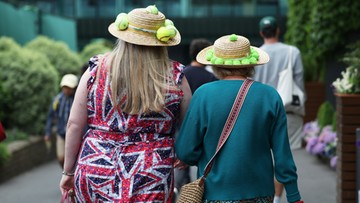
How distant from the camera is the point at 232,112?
4367mm

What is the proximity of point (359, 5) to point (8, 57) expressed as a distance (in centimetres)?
569

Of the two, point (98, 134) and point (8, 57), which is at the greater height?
point (98, 134)

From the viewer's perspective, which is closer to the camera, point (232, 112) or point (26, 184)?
point (232, 112)

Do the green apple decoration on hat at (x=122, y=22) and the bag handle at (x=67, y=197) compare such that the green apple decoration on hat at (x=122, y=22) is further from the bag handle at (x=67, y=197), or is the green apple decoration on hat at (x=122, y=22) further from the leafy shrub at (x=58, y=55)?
the leafy shrub at (x=58, y=55)

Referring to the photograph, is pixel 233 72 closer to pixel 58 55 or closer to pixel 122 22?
pixel 122 22

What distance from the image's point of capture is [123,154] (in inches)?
168

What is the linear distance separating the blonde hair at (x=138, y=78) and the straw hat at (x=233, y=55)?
1.21 ft

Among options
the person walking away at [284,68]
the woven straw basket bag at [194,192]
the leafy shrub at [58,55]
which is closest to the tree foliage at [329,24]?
the person walking away at [284,68]

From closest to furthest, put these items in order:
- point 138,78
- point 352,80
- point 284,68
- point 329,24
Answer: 1. point 138,78
2. point 284,68
3. point 352,80
4. point 329,24

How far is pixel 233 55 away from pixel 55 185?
6.91 meters

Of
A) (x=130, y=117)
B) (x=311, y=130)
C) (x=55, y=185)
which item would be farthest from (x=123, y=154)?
(x=311, y=130)

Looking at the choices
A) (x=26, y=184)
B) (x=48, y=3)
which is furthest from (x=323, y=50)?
(x=48, y=3)

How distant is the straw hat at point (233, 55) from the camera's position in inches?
178

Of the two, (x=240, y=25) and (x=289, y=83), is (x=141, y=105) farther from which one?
(x=240, y=25)
